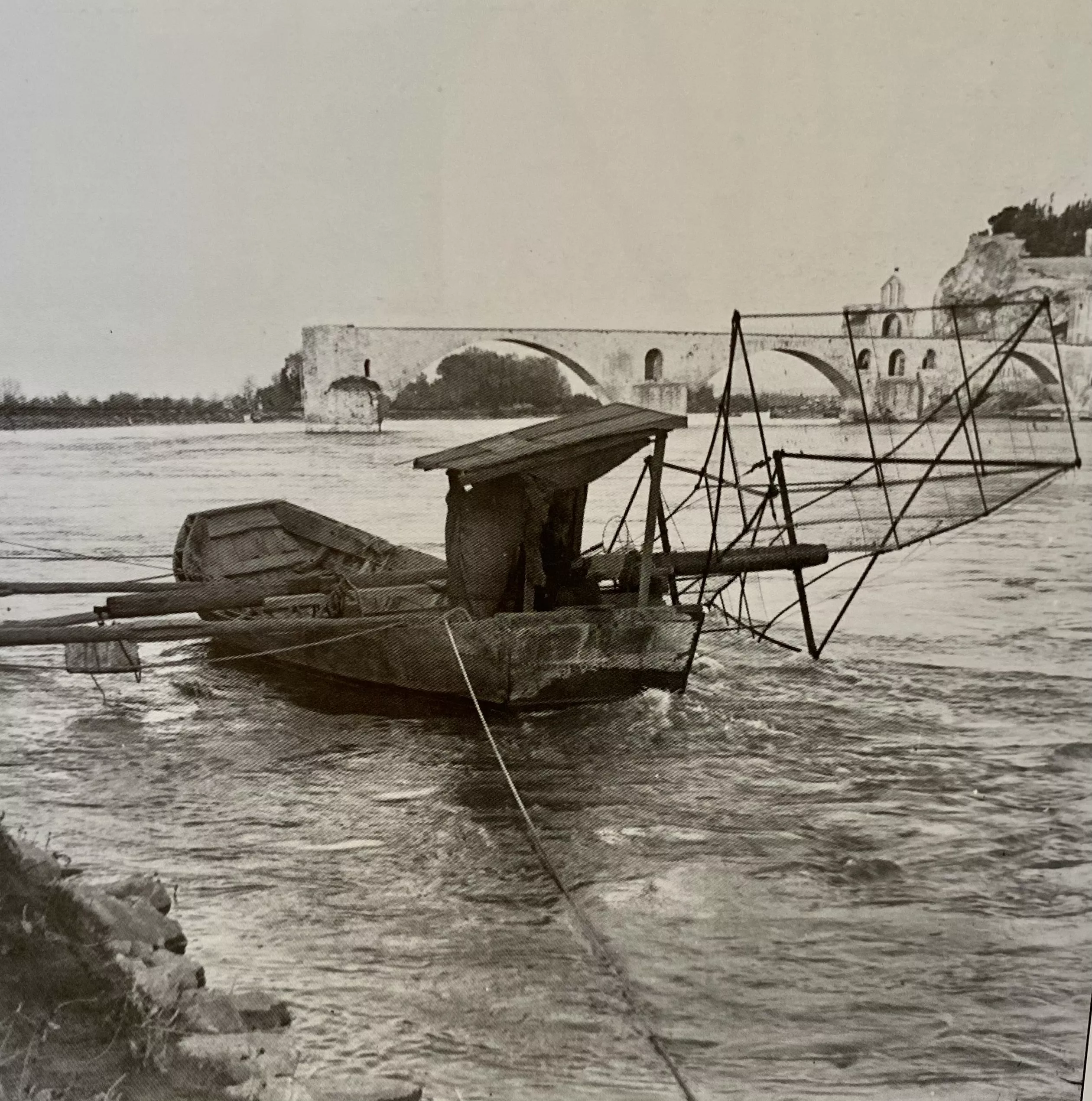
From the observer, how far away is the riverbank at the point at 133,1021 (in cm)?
292

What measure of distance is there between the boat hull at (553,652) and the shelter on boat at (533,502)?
149 millimetres

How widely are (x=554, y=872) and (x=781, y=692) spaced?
1.28 meters

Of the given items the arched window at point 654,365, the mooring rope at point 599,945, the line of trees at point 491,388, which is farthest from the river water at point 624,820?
the arched window at point 654,365

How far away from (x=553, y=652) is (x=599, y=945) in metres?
1.42

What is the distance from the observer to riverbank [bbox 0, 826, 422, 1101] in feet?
9.58

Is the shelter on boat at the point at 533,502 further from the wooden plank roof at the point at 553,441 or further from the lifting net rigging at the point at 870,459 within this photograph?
the lifting net rigging at the point at 870,459

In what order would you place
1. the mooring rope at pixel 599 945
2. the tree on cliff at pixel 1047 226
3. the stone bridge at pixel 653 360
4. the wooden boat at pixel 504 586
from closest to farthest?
1. the mooring rope at pixel 599 945
2. the tree on cliff at pixel 1047 226
3. the stone bridge at pixel 653 360
4. the wooden boat at pixel 504 586

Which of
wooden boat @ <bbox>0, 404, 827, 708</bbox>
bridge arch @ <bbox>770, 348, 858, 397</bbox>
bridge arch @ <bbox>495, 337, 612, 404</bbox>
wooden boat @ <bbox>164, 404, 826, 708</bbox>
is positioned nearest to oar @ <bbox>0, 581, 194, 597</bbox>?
wooden boat @ <bbox>0, 404, 827, 708</bbox>

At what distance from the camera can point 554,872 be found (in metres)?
3.26

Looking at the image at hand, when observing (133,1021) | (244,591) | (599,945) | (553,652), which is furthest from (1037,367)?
(133,1021)

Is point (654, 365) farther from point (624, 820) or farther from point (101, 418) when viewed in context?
point (101, 418)

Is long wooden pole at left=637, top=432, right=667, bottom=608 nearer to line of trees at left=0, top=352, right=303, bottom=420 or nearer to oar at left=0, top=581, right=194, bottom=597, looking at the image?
line of trees at left=0, top=352, right=303, bottom=420

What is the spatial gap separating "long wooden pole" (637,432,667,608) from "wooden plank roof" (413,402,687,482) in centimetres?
7

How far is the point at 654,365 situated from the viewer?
12.7 ft
